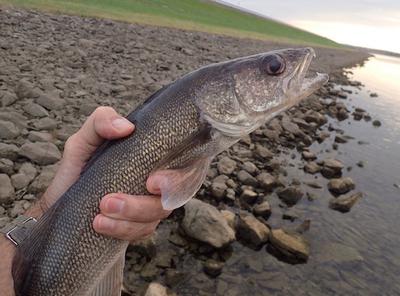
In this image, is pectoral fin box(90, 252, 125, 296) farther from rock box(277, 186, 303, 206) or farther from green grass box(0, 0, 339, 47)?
green grass box(0, 0, 339, 47)

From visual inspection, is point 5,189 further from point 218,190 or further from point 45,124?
point 218,190

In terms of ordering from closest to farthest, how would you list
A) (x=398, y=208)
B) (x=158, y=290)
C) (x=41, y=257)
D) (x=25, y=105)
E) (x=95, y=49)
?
(x=41, y=257) → (x=158, y=290) → (x=25, y=105) → (x=398, y=208) → (x=95, y=49)

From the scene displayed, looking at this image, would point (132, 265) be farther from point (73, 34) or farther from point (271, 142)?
point (73, 34)

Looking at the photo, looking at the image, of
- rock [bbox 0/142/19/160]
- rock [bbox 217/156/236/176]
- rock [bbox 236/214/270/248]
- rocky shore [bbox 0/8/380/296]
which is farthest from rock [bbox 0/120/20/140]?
rock [bbox 236/214/270/248]

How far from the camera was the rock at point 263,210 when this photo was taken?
27.7 ft

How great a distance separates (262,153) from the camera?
1142 cm

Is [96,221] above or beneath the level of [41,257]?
above

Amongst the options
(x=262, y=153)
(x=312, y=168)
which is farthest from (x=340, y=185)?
(x=262, y=153)

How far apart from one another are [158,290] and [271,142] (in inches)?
323

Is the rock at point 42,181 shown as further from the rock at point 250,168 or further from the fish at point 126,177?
the rock at point 250,168

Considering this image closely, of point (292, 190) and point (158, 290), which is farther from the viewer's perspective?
point (292, 190)

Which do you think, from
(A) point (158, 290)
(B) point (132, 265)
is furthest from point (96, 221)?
(B) point (132, 265)

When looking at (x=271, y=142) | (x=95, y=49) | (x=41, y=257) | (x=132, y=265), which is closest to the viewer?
(x=41, y=257)

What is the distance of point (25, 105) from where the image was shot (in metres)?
9.22
